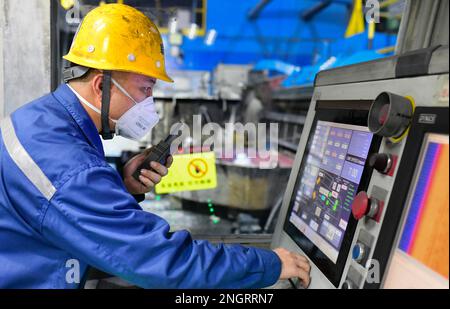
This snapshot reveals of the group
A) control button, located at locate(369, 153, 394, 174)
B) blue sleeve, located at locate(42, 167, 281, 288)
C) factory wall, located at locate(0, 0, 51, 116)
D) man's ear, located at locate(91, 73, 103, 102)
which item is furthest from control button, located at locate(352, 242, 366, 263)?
factory wall, located at locate(0, 0, 51, 116)

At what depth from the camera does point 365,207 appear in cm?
84

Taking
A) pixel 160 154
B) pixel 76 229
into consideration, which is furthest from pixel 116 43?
pixel 76 229

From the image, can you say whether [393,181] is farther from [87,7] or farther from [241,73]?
[241,73]

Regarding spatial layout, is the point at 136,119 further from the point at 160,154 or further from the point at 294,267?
the point at 294,267

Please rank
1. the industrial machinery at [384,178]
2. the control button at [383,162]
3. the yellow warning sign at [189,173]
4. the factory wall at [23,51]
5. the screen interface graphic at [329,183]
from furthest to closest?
the yellow warning sign at [189,173]
the factory wall at [23,51]
the screen interface graphic at [329,183]
the control button at [383,162]
the industrial machinery at [384,178]

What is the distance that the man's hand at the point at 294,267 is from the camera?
3.44ft

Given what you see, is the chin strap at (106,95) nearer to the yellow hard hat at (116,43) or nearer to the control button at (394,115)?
the yellow hard hat at (116,43)

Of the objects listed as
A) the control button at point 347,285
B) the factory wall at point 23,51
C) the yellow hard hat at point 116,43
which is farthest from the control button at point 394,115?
the factory wall at point 23,51

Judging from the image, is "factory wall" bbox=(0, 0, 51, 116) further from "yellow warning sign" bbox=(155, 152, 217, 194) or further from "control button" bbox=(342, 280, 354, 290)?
"control button" bbox=(342, 280, 354, 290)

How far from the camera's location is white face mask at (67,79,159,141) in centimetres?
121

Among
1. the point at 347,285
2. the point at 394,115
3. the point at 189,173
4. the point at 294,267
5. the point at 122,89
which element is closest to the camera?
the point at 394,115

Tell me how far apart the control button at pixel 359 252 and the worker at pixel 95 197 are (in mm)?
236

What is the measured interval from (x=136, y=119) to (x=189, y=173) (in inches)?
25.2
